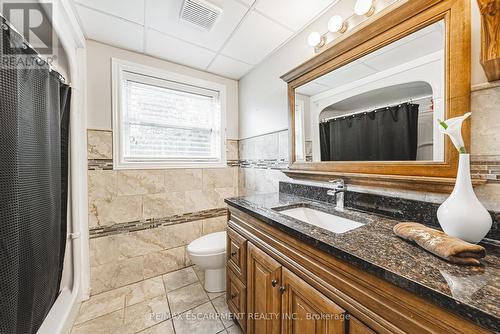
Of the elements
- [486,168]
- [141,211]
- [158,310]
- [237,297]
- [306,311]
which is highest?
[486,168]

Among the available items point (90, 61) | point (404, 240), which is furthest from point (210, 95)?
point (404, 240)

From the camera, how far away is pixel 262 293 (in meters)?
1.03

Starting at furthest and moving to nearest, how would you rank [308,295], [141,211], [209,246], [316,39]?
1. [141,211]
2. [209,246]
3. [316,39]
4. [308,295]

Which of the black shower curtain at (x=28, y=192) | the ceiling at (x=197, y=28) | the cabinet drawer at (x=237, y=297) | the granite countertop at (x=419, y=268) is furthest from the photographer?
the ceiling at (x=197, y=28)

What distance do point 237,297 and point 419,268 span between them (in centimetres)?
111

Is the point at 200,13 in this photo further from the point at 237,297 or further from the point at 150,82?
the point at 237,297

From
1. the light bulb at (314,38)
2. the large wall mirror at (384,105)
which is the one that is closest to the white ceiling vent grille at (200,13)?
the light bulb at (314,38)

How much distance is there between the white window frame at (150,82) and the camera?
5.85 feet

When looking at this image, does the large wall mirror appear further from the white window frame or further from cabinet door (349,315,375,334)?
the white window frame

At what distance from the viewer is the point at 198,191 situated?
86.5 inches

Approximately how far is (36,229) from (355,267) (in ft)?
5.16

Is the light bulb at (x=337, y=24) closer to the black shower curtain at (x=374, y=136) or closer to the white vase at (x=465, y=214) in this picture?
the black shower curtain at (x=374, y=136)

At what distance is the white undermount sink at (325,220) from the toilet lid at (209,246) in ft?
2.47

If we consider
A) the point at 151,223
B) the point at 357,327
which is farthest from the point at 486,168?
the point at 151,223
